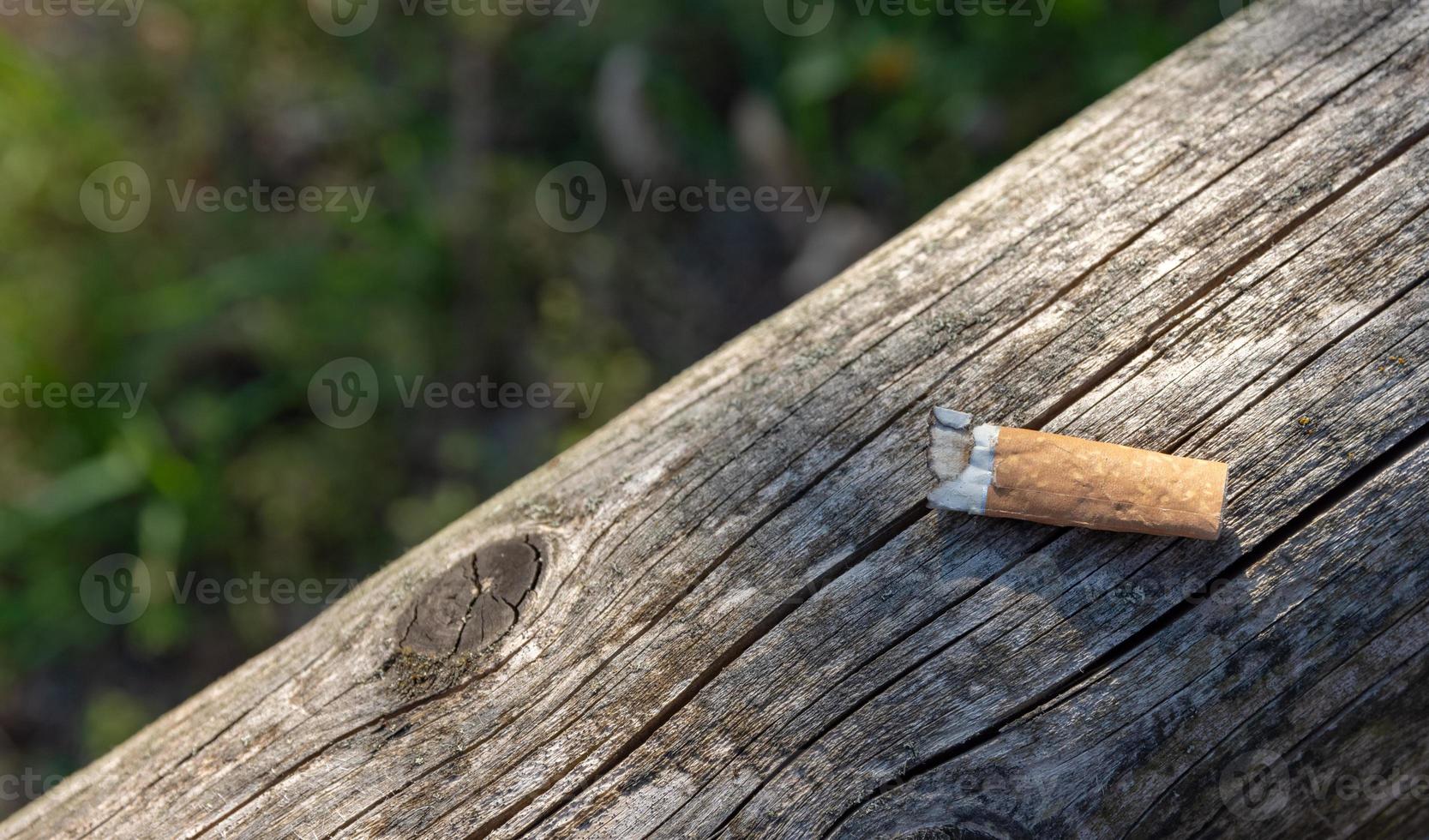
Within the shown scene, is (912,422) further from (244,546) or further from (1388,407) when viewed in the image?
(244,546)

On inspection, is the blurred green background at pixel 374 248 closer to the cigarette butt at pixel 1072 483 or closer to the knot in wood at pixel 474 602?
the knot in wood at pixel 474 602

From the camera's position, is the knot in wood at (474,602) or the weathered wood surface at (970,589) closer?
the weathered wood surface at (970,589)

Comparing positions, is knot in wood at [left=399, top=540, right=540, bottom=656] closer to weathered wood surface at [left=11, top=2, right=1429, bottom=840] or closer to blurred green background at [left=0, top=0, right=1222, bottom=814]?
weathered wood surface at [left=11, top=2, right=1429, bottom=840]

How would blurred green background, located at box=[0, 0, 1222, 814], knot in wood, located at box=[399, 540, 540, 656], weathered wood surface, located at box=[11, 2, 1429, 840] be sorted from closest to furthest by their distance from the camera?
weathered wood surface, located at box=[11, 2, 1429, 840], knot in wood, located at box=[399, 540, 540, 656], blurred green background, located at box=[0, 0, 1222, 814]

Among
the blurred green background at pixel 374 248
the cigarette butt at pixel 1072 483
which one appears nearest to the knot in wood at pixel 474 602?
the cigarette butt at pixel 1072 483

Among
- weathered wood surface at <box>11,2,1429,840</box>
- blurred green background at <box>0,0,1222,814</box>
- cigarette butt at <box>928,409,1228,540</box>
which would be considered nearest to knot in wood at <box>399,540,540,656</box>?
weathered wood surface at <box>11,2,1429,840</box>

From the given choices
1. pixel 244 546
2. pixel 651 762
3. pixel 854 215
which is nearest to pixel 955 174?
pixel 854 215
